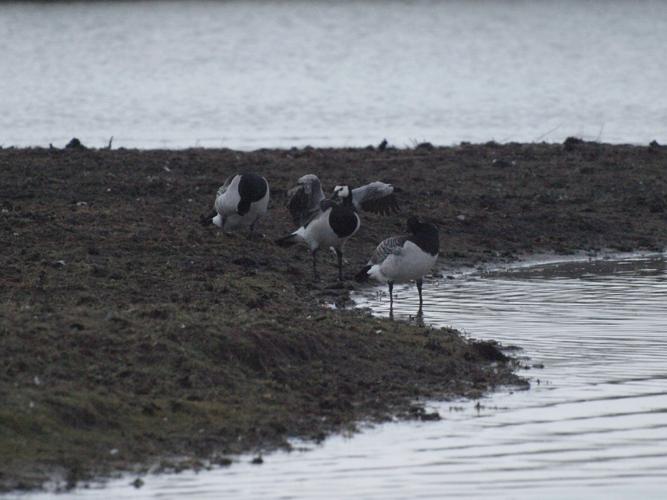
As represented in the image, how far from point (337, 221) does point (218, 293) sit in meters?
2.25

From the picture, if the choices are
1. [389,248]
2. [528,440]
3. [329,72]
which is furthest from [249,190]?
[329,72]

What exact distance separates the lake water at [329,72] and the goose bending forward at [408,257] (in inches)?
427

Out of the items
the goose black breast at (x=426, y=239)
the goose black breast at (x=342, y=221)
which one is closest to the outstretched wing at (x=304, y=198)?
the goose black breast at (x=342, y=221)

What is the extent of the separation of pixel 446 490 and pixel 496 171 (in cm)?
1279

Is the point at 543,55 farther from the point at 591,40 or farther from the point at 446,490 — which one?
the point at 446,490

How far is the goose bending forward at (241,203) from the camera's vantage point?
52.1 feet

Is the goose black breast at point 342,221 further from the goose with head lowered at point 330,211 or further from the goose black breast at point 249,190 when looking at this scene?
the goose black breast at point 249,190

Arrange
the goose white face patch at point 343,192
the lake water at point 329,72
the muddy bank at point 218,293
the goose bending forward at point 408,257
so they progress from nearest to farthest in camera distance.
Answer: the muddy bank at point 218,293 → the goose bending forward at point 408,257 → the goose white face patch at point 343,192 → the lake water at point 329,72

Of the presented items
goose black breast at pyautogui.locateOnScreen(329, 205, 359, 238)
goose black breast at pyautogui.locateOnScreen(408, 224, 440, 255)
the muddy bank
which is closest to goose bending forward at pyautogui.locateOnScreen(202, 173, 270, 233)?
the muddy bank

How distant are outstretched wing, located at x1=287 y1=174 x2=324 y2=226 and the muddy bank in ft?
1.49

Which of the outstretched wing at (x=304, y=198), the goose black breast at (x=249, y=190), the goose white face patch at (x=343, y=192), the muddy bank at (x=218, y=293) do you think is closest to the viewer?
the muddy bank at (x=218, y=293)

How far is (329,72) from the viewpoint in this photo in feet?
158

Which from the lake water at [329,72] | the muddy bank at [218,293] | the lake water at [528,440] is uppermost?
the lake water at [329,72]

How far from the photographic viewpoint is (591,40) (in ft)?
195
